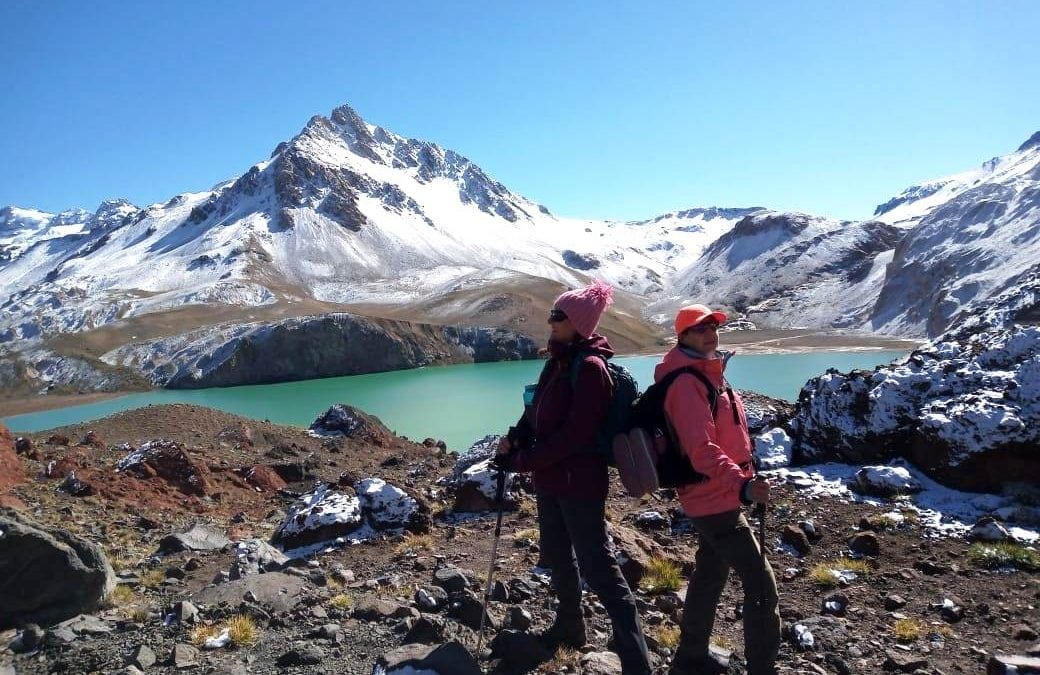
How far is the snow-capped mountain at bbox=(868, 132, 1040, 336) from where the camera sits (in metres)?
69.6

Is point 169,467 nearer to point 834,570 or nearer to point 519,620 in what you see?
point 519,620

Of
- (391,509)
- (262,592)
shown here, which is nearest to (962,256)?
(391,509)

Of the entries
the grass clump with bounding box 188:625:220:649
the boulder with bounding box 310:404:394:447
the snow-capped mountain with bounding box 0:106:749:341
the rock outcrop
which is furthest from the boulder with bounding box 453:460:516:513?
the snow-capped mountain with bounding box 0:106:749:341

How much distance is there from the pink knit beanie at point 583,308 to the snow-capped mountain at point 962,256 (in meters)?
72.8

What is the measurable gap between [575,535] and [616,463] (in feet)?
1.72

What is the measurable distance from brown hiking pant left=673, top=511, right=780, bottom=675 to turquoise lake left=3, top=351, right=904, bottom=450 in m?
19.8

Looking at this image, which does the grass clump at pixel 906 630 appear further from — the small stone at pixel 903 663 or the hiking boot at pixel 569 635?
the hiking boot at pixel 569 635

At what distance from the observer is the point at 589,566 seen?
3965 millimetres

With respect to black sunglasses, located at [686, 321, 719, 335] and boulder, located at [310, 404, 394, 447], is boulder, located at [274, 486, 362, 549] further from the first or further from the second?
boulder, located at [310, 404, 394, 447]

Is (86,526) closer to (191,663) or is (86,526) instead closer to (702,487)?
(191,663)

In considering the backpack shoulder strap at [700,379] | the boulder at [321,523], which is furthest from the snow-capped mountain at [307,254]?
the backpack shoulder strap at [700,379]

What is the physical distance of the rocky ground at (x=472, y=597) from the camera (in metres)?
4.50

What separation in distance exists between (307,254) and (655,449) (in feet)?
433

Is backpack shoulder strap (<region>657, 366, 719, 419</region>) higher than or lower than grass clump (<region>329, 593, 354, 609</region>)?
higher
